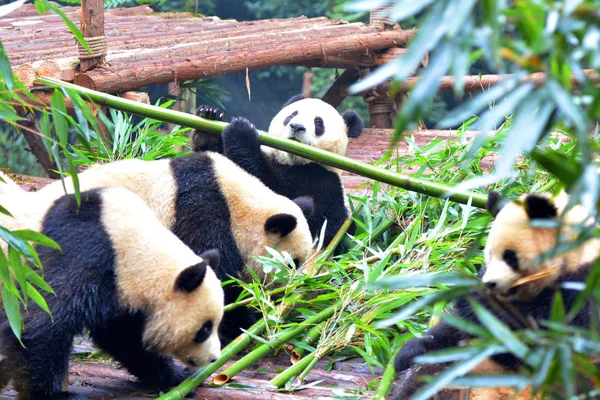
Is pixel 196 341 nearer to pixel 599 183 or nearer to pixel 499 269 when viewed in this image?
pixel 499 269

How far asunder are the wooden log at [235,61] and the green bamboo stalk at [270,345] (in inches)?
97.8

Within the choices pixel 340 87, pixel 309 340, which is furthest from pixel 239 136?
pixel 340 87

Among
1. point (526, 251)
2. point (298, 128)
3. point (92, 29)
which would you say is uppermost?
point (92, 29)

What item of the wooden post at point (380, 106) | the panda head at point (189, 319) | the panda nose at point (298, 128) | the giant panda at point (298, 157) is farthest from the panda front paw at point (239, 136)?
the wooden post at point (380, 106)

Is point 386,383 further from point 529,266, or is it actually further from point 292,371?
point 529,266

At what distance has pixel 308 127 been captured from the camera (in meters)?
5.15

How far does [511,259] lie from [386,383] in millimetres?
667

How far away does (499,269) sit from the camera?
2.70 m

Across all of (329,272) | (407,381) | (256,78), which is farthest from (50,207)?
(256,78)

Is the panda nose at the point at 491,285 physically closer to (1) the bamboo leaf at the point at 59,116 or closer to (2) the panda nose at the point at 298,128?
(1) the bamboo leaf at the point at 59,116

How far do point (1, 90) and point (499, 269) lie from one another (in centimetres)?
180

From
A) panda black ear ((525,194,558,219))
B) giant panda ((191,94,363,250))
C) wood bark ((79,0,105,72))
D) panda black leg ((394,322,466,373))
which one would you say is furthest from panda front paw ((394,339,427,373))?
wood bark ((79,0,105,72))

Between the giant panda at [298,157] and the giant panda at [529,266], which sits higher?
the giant panda at [529,266]

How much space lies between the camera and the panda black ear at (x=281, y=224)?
3.87m
